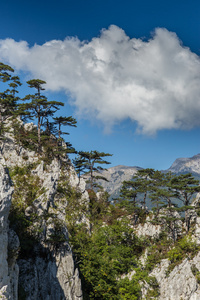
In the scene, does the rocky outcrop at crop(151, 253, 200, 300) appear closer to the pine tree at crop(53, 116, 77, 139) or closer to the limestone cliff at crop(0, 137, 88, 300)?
the limestone cliff at crop(0, 137, 88, 300)

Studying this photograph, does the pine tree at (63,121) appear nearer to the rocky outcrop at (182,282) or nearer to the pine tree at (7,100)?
the pine tree at (7,100)

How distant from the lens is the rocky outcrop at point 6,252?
40.7ft

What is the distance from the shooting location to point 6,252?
13.3 meters

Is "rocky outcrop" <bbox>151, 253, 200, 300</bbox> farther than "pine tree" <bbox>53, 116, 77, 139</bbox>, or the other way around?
"pine tree" <bbox>53, 116, 77, 139</bbox>

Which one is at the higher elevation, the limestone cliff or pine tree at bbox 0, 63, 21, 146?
pine tree at bbox 0, 63, 21, 146

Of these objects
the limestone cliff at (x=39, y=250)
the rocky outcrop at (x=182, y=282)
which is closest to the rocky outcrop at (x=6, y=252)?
the limestone cliff at (x=39, y=250)

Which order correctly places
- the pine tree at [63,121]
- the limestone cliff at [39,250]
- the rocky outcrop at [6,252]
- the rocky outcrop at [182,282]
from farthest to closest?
1. the pine tree at [63,121]
2. the rocky outcrop at [182,282]
3. the limestone cliff at [39,250]
4. the rocky outcrop at [6,252]

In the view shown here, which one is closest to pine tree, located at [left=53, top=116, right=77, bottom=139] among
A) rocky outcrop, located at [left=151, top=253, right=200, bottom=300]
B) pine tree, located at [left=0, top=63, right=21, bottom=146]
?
pine tree, located at [left=0, top=63, right=21, bottom=146]

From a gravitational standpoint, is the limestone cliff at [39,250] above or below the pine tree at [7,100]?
below

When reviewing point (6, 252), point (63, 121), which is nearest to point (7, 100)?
point (63, 121)

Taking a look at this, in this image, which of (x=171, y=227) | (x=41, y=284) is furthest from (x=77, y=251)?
(x=171, y=227)

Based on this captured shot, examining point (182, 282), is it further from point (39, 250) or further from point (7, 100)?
point (7, 100)

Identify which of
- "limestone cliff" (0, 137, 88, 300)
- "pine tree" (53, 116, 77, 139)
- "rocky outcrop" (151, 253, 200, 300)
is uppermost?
"pine tree" (53, 116, 77, 139)

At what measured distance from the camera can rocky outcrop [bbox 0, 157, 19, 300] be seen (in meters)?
12.4
